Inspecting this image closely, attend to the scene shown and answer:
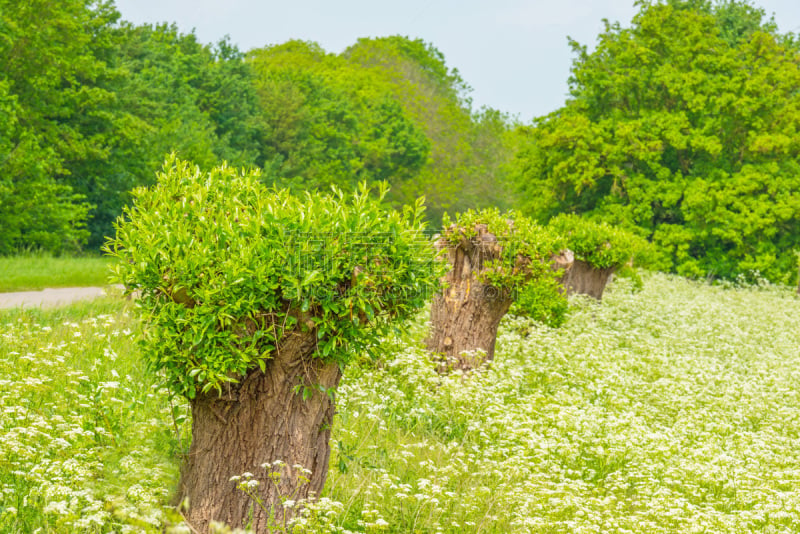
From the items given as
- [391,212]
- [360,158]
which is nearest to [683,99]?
[360,158]

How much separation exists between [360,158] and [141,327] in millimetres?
50070

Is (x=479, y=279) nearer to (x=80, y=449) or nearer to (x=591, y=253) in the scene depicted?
(x=80, y=449)

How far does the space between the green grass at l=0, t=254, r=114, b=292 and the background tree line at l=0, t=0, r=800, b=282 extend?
365 centimetres

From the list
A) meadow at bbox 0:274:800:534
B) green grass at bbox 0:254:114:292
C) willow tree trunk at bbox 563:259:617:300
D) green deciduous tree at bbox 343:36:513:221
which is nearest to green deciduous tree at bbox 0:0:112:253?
green grass at bbox 0:254:114:292

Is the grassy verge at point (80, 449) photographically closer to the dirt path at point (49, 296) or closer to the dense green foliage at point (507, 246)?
the dirt path at point (49, 296)

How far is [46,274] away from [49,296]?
9.91ft

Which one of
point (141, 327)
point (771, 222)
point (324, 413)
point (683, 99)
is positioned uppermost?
point (683, 99)

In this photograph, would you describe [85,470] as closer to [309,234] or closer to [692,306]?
[309,234]

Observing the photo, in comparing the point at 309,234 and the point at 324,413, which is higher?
the point at 309,234

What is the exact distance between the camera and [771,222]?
31422 millimetres

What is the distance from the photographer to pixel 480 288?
1059cm

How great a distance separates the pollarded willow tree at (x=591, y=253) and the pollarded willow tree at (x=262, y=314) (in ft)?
44.5

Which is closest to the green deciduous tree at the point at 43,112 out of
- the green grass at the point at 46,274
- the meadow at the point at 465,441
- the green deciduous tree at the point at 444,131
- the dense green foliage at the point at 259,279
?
the green grass at the point at 46,274

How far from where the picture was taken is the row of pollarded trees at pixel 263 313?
15.4 feet
